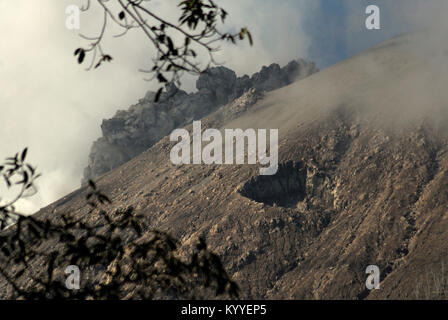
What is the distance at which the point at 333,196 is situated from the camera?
74.2 m

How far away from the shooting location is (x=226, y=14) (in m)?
9.99

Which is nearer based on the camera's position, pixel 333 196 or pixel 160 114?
pixel 333 196

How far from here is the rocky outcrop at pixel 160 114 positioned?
149m

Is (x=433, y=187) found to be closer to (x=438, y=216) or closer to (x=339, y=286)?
(x=438, y=216)

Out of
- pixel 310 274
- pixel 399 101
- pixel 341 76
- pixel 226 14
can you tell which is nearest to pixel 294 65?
pixel 341 76

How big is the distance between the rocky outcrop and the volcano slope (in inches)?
1483

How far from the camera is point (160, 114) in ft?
494

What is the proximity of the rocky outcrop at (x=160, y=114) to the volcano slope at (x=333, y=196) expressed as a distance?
37679 mm

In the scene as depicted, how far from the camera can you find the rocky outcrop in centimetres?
14862

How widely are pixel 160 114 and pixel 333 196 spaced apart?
84730 mm

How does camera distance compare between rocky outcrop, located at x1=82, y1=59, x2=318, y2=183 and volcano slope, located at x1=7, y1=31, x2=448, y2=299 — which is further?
rocky outcrop, located at x1=82, y1=59, x2=318, y2=183

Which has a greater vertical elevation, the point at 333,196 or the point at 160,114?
the point at 160,114

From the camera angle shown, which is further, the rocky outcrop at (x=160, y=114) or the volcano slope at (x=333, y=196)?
the rocky outcrop at (x=160, y=114)
